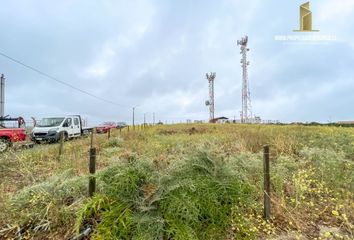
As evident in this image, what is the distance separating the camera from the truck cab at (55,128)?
1862 centimetres

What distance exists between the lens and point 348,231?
147 inches

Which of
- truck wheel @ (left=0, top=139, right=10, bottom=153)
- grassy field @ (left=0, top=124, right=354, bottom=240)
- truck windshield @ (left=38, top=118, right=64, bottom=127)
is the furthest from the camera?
truck windshield @ (left=38, top=118, right=64, bottom=127)

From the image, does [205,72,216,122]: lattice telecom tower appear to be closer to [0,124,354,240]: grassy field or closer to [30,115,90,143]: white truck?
[30,115,90,143]: white truck

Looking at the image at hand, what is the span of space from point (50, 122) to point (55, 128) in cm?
123

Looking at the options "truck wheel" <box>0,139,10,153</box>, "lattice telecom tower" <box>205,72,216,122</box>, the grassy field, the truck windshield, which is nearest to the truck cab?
the truck windshield

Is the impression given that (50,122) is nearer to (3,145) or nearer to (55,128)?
(55,128)

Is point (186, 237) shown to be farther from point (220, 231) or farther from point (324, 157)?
point (324, 157)

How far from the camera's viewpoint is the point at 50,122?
20328mm

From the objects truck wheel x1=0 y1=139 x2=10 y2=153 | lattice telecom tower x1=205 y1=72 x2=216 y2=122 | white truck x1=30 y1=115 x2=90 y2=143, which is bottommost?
→ truck wheel x1=0 y1=139 x2=10 y2=153

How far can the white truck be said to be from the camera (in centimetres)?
1861

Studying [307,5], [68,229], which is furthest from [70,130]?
[68,229]

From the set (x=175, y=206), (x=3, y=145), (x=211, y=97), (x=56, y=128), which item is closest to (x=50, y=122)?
(x=56, y=128)

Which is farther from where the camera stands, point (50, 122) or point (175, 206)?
point (50, 122)

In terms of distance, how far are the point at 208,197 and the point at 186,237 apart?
619 millimetres
